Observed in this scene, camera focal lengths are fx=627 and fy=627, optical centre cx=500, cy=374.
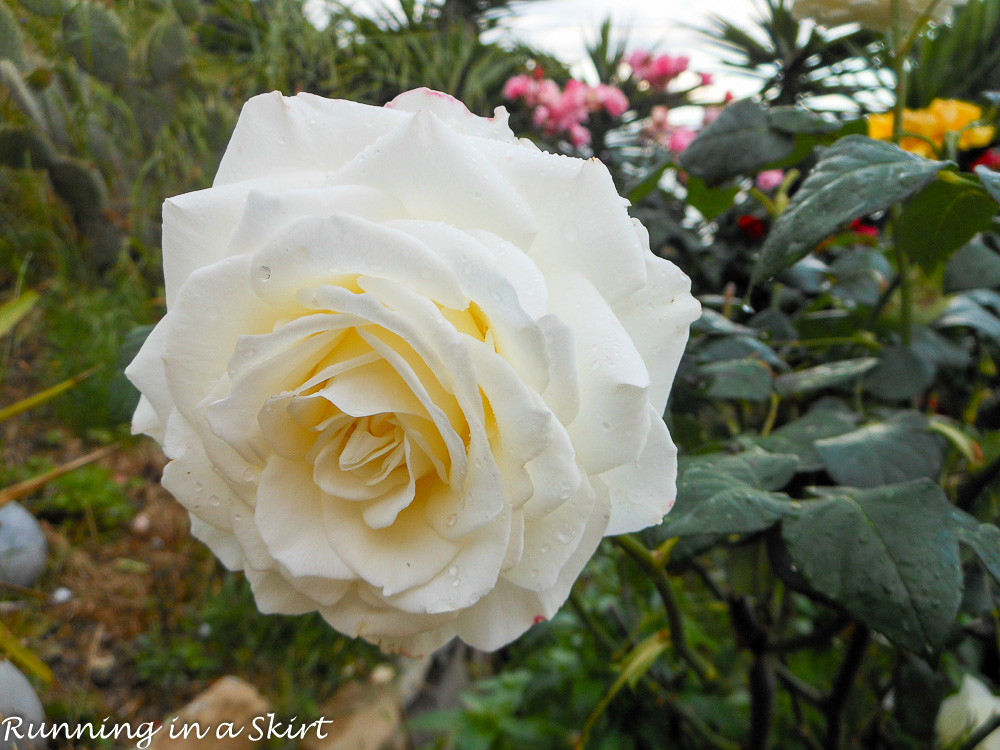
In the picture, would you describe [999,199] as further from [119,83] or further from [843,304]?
[119,83]

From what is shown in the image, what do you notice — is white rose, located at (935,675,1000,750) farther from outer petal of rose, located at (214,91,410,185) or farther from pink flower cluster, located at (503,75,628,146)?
pink flower cluster, located at (503,75,628,146)

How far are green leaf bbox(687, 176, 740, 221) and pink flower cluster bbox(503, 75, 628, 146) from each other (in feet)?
6.75

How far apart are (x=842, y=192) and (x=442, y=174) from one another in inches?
10.2

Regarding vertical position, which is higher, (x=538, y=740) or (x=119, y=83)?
(x=119, y=83)

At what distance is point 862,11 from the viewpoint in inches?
21.8

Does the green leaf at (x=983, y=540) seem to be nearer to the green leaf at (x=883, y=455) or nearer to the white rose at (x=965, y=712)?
the green leaf at (x=883, y=455)

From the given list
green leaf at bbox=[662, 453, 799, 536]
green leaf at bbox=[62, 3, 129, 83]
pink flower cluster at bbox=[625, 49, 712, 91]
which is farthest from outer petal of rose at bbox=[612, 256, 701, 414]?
pink flower cluster at bbox=[625, 49, 712, 91]

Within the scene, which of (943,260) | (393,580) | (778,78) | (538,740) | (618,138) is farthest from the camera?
(618,138)

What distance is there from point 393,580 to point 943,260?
0.47m

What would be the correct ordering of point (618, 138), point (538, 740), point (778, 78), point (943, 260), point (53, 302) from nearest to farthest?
point (943, 260) < point (538, 740) < point (53, 302) < point (778, 78) < point (618, 138)

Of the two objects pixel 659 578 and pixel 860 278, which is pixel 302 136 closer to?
pixel 659 578

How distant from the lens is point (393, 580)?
0.30m

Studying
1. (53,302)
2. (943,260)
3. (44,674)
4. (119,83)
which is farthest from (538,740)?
(119,83)

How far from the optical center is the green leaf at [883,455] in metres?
0.45
